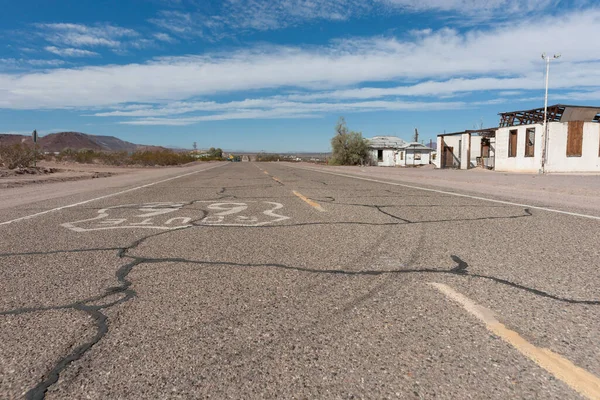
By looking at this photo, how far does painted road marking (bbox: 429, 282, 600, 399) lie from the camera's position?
2385 millimetres

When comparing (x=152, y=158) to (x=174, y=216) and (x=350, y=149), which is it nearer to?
(x=350, y=149)

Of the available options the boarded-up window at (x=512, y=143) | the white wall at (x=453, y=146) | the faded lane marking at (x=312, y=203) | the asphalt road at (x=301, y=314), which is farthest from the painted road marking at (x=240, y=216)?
the white wall at (x=453, y=146)

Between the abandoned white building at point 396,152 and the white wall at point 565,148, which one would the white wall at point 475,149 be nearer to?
the white wall at point 565,148

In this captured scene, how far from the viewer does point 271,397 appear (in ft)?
7.64

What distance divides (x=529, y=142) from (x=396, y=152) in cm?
4003

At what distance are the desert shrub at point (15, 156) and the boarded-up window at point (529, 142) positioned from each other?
3495 cm

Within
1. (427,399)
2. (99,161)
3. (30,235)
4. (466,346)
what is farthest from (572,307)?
(99,161)

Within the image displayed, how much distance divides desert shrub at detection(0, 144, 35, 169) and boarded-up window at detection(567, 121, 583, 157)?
36851 mm

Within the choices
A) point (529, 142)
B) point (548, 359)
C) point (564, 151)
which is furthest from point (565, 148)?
point (548, 359)

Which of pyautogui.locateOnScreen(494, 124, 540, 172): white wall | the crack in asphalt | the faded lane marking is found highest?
pyautogui.locateOnScreen(494, 124, 540, 172): white wall

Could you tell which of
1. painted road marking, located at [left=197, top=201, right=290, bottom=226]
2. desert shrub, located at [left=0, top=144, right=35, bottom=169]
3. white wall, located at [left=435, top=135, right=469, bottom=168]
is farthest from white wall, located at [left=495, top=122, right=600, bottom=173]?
desert shrub, located at [left=0, top=144, right=35, bottom=169]

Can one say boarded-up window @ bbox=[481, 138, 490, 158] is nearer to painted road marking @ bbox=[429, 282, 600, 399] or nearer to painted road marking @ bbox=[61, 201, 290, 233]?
painted road marking @ bbox=[61, 201, 290, 233]

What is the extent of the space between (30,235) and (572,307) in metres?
6.84

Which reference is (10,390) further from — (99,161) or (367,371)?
(99,161)
